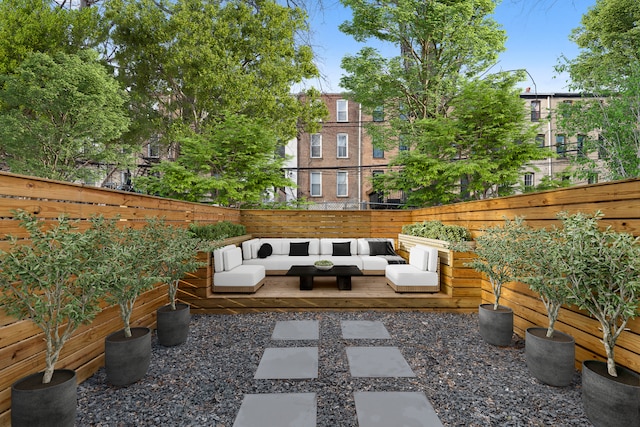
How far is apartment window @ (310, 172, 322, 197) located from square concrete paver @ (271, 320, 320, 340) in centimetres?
1655

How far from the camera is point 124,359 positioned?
8.98 ft

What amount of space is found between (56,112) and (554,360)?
14.8m

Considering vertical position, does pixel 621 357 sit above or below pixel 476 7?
below

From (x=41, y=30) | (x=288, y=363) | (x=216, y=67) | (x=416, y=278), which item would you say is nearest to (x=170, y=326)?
(x=288, y=363)

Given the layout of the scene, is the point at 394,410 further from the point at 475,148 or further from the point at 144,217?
the point at 475,148

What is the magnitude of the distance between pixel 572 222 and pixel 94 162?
15433 mm

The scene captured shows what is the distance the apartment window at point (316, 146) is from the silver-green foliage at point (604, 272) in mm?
18806

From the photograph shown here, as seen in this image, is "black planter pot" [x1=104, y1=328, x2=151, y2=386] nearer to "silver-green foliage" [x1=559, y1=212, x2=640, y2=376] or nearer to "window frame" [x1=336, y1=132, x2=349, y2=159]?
"silver-green foliage" [x1=559, y1=212, x2=640, y2=376]

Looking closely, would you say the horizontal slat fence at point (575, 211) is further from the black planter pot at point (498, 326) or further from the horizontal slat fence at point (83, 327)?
the horizontal slat fence at point (83, 327)

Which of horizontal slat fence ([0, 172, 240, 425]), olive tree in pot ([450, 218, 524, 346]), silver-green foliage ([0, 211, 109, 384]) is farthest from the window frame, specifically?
silver-green foliage ([0, 211, 109, 384])

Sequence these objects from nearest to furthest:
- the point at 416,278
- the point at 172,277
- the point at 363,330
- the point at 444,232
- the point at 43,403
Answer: the point at 43,403, the point at 172,277, the point at 363,330, the point at 416,278, the point at 444,232

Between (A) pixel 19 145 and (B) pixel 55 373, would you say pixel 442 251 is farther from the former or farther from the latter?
(A) pixel 19 145

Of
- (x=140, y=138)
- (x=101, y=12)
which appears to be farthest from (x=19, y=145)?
(x=101, y=12)

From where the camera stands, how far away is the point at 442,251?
5.36m
